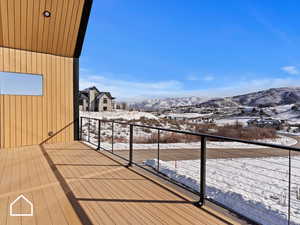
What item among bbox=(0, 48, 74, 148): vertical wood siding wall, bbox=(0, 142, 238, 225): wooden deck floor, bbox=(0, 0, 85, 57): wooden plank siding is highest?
bbox=(0, 0, 85, 57): wooden plank siding

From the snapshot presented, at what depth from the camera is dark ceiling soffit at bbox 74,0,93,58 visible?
5031 mm

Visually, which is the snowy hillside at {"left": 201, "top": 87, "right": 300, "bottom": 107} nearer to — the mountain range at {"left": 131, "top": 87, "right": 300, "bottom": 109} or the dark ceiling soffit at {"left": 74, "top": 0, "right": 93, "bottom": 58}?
the mountain range at {"left": 131, "top": 87, "right": 300, "bottom": 109}

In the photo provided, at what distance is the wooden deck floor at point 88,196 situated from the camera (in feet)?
6.23

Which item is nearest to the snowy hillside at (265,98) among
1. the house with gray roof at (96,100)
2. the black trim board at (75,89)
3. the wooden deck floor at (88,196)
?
the house with gray roof at (96,100)

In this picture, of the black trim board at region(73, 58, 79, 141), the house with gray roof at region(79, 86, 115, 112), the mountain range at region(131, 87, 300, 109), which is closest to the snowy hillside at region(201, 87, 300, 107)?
the mountain range at region(131, 87, 300, 109)

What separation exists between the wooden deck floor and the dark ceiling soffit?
343 centimetres

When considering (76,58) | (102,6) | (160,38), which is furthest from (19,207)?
(160,38)

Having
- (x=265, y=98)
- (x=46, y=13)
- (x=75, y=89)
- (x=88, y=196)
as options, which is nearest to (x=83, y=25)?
(x=46, y=13)

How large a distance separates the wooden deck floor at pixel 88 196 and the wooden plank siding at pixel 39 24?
120 inches

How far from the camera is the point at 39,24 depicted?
198 inches

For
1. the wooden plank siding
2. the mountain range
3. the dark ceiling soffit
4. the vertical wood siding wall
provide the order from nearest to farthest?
1. the wooden plank siding
2. the dark ceiling soffit
3. the vertical wood siding wall
4. the mountain range

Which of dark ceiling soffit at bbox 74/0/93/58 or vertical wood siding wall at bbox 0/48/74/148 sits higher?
dark ceiling soffit at bbox 74/0/93/58

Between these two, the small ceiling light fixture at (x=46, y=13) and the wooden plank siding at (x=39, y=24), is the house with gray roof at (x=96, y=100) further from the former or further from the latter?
the small ceiling light fixture at (x=46, y=13)

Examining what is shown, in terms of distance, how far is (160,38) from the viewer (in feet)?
54.4
